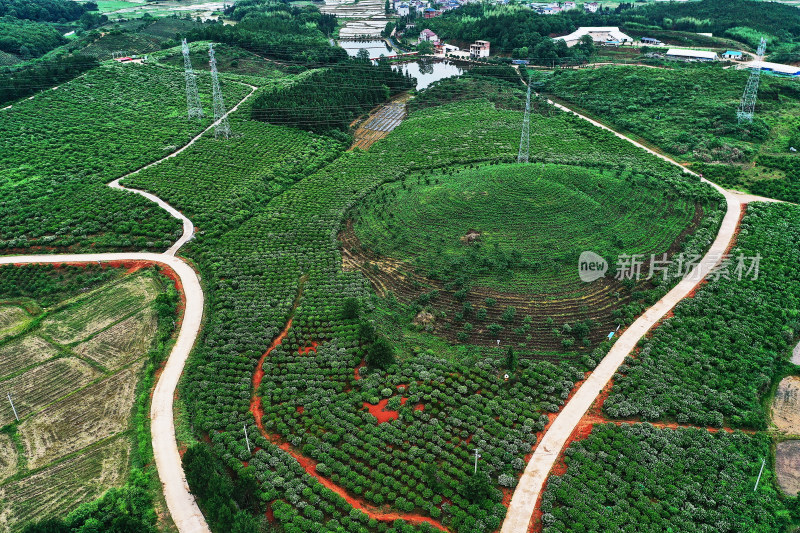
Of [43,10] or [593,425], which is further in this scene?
[43,10]

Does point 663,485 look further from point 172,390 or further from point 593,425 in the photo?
point 172,390

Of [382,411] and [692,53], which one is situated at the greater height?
[692,53]

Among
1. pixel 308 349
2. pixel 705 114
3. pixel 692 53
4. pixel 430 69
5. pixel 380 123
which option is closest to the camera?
pixel 308 349

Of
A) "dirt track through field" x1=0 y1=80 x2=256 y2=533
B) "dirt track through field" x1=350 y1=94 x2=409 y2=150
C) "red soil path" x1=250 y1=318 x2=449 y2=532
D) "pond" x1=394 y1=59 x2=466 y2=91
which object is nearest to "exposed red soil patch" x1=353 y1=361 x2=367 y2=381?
"red soil path" x1=250 y1=318 x2=449 y2=532

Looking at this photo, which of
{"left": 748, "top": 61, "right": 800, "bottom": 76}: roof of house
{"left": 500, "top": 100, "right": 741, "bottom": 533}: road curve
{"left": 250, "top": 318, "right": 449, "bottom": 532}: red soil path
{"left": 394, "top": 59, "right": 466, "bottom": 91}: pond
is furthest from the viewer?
{"left": 394, "top": 59, "right": 466, "bottom": 91}: pond

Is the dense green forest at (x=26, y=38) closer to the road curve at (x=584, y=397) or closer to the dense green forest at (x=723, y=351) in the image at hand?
the road curve at (x=584, y=397)

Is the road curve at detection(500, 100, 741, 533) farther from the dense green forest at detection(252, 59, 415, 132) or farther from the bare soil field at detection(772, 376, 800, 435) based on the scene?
the dense green forest at detection(252, 59, 415, 132)

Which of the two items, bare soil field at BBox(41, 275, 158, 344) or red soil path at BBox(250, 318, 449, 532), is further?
bare soil field at BBox(41, 275, 158, 344)

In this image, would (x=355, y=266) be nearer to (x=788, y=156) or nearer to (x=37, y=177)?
(x=37, y=177)

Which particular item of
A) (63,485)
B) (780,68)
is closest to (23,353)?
(63,485)
